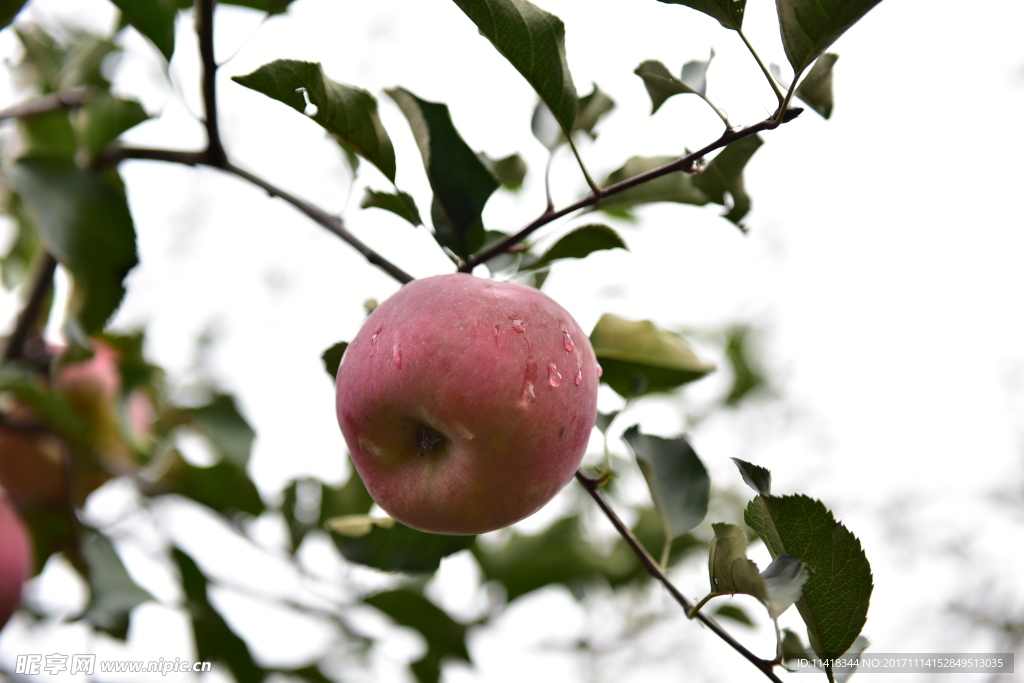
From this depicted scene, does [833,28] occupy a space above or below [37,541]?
above

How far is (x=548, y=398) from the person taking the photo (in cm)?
54

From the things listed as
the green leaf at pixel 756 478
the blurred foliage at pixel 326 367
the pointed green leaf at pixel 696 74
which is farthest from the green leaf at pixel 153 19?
the green leaf at pixel 756 478

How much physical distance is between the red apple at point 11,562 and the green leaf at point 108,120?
57 cm

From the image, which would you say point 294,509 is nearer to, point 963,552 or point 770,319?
point 770,319

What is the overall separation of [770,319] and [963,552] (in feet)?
5.21

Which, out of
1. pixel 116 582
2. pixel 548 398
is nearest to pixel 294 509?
pixel 116 582

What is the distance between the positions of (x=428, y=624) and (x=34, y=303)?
0.83 m

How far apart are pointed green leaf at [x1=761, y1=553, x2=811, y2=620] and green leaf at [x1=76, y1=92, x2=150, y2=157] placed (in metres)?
0.96

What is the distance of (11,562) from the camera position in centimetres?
106

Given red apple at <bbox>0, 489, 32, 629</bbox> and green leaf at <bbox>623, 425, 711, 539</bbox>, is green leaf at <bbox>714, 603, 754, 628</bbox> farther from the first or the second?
red apple at <bbox>0, 489, 32, 629</bbox>

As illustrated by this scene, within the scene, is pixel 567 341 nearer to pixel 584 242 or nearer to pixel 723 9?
pixel 584 242

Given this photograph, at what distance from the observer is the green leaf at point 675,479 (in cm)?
71

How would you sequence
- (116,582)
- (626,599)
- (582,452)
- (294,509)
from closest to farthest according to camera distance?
(582,452)
(116,582)
(294,509)
(626,599)

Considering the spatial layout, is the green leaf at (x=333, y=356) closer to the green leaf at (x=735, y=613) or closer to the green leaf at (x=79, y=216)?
the green leaf at (x=79, y=216)
